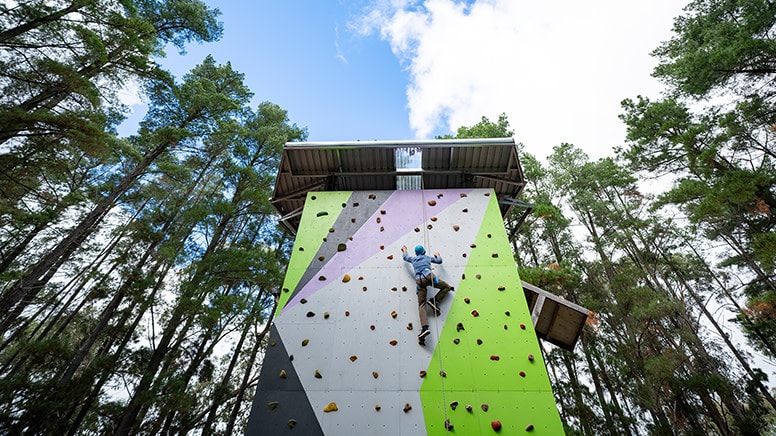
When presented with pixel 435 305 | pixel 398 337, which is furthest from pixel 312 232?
pixel 435 305

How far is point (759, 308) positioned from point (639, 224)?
4191 millimetres

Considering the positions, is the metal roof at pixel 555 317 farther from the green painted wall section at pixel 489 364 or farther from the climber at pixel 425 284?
the climber at pixel 425 284

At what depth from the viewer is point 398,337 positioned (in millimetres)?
3953

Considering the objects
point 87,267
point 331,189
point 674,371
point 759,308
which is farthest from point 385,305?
point 759,308

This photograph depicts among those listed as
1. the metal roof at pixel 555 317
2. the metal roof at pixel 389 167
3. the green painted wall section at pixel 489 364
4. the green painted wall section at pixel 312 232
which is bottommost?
the green painted wall section at pixel 489 364

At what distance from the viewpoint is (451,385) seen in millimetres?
3514

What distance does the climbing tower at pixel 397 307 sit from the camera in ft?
10.9

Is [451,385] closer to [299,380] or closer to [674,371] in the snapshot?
[299,380]

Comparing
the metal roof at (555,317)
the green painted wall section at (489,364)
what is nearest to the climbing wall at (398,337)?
the green painted wall section at (489,364)

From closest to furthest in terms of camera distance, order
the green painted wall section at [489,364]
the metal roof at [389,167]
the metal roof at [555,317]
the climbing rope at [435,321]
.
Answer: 1. the green painted wall section at [489,364]
2. the climbing rope at [435,321]
3. the metal roof at [555,317]
4. the metal roof at [389,167]

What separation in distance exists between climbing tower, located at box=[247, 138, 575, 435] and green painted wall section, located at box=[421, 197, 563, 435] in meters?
0.01

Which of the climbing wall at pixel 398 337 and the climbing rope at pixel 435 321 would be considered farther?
the climbing rope at pixel 435 321

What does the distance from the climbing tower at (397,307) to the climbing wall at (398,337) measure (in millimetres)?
15

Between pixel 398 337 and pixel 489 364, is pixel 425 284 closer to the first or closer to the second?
pixel 398 337
